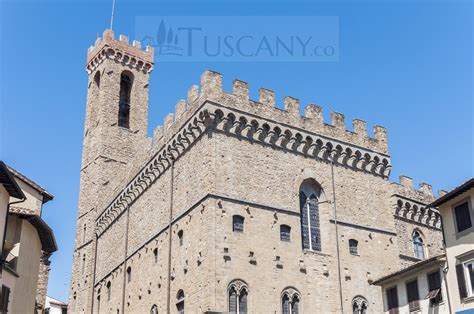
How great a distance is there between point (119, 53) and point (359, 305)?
23659mm

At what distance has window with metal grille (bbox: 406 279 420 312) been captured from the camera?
2416 centimetres

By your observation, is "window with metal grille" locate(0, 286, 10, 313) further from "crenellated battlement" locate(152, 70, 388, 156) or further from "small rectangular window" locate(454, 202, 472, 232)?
"small rectangular window" locate(454, 202, 472, 232)

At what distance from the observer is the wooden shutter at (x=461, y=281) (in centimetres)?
2147

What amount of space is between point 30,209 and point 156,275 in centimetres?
747

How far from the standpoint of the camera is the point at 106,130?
128 ft

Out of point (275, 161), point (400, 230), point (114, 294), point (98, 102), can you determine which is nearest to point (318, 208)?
point (275, 161)

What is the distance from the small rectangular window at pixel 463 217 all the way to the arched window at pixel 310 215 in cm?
654

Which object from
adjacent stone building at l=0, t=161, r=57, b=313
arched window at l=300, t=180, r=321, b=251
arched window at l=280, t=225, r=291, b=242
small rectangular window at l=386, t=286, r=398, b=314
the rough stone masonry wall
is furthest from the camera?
arched window at l=300, t=180, r=321, b=251

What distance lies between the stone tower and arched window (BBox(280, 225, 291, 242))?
1154 centimetres

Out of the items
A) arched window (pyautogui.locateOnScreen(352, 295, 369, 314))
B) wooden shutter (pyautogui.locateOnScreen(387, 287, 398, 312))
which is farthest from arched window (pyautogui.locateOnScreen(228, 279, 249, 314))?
wooden shutter (pyautogui.locateOnScreen(387, 287, 398, 312))

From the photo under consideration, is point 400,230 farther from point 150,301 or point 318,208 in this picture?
point 150,301

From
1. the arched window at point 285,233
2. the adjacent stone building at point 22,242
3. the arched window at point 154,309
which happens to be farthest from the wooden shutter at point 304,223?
the adjacent stone building at point 22,242

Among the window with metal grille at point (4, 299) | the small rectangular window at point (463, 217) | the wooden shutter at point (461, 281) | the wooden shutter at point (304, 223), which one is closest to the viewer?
the window with metal grille at point (4, 299)

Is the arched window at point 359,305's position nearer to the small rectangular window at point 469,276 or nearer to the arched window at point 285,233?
the arched window at point 285,233
